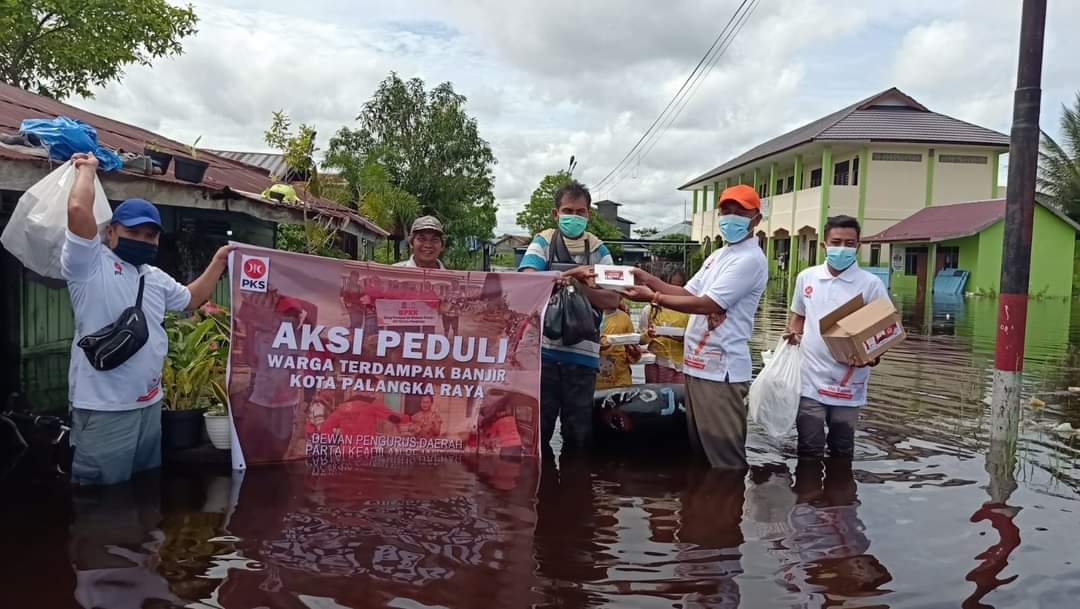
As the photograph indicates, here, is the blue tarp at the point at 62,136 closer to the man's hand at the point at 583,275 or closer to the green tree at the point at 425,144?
the man's hand at the point at 583,275

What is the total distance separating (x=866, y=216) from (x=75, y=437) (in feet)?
112

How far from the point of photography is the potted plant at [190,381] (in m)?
4.83

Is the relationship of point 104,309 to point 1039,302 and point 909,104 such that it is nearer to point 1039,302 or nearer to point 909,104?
point 1039,302

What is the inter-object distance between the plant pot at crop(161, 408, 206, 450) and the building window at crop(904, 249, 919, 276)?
1241 inches

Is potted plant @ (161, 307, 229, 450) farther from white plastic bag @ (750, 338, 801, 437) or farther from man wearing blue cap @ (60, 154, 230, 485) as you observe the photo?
white plastic bag @ (750, 338, 801, 437)

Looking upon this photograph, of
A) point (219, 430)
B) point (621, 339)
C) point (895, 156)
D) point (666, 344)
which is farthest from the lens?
point (895, 156)

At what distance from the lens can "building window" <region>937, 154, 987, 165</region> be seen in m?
33.2

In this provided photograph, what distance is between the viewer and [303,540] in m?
3.86

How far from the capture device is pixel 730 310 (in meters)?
4.71

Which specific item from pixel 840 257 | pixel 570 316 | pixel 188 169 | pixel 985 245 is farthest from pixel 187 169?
pixel 985 245

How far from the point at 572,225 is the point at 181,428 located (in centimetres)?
276

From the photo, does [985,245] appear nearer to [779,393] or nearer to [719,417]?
[779,393]

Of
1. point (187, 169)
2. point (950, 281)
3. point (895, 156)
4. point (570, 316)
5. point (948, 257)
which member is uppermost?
point (895, 156)

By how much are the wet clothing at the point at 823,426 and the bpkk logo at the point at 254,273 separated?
3599 mm
